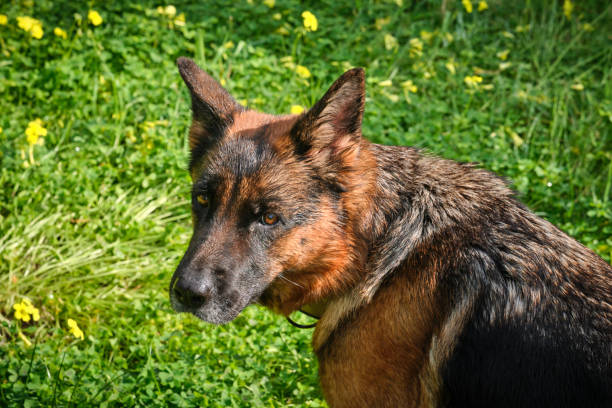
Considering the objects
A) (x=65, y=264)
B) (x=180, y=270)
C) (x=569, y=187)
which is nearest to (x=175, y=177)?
(x=65, y=264)

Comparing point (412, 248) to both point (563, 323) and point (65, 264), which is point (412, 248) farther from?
point (65, 264)

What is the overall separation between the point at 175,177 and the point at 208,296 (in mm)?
2552

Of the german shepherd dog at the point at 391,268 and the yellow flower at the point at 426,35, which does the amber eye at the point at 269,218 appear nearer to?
the german shepherd dog at the point at 391,268

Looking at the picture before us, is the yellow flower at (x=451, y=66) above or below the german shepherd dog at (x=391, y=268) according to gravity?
below

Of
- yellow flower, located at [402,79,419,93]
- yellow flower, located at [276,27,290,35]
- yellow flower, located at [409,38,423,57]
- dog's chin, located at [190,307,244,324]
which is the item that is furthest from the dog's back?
yellow flower, located at [276,27,290,35]

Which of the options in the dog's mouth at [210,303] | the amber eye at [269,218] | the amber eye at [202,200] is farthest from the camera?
the amber eye at [202,200]

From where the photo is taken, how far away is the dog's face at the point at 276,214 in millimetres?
3344

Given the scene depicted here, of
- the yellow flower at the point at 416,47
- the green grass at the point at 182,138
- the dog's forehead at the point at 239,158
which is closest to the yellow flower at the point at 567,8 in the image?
the green grass at the point at 182,138

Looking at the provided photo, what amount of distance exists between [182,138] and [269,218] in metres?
2.87

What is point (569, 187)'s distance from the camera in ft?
19.6

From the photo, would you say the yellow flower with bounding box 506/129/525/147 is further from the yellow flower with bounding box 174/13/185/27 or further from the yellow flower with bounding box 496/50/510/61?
the yellow flower with bounding box 174/13/185/27

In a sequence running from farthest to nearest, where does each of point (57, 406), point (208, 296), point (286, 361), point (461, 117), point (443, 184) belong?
point (461, 117)
point (286, 361)
point (57, 406)
point (443, 184)
point (208, 296)

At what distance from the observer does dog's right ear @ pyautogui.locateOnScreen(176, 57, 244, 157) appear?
378 centimetres

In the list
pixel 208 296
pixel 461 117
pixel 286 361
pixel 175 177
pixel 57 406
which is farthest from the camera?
pixel 461 117
